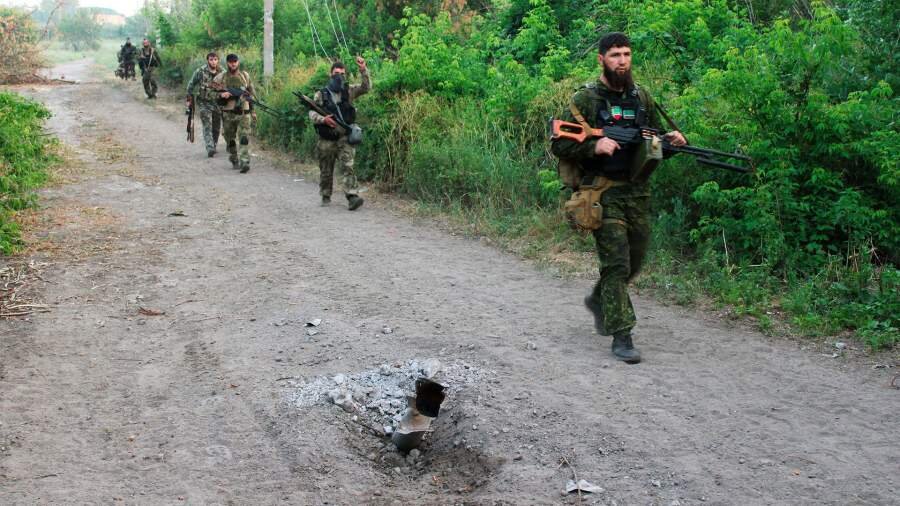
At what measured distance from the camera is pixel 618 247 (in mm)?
5352

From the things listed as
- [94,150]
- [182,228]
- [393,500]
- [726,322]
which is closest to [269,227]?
[182,228]

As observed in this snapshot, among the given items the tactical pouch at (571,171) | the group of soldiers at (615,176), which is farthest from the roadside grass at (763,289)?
the tactical pouch at (571,171)

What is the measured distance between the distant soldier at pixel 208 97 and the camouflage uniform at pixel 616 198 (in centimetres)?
1019

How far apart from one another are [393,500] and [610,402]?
55.5 inches

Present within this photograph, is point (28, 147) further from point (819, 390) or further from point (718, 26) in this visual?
point (819, 390)

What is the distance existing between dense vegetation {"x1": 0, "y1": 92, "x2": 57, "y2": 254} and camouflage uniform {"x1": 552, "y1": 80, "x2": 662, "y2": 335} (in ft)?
18.3

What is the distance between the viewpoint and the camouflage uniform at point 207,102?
14.8 metres

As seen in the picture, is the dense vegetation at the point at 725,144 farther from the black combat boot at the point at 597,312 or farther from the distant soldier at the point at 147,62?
the distant soldier at the point at 147,62

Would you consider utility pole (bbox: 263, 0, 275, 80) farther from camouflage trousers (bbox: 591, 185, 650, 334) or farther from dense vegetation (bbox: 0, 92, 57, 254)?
camouflage trousers (bbox: 591, 185, 650, 334)

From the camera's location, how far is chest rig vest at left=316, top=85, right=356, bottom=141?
1046 cm

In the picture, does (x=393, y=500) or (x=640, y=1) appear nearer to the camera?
(x=393, y=500)

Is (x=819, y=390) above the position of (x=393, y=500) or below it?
above

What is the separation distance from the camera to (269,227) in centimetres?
978

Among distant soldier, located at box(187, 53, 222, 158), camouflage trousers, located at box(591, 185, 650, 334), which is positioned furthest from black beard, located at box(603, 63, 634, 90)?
distant soldier, located at box(187, 53, 222, 158)
